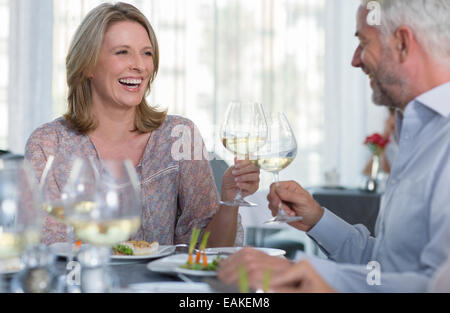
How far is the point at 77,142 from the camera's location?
2.12 m

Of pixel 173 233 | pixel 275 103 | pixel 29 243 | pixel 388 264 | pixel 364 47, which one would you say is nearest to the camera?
pixel 29 243

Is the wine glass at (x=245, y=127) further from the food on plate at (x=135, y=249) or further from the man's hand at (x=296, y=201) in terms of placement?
the food on plate at (x=135, y=249)

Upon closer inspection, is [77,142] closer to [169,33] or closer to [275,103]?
[169,33]

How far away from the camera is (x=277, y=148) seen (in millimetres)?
1479

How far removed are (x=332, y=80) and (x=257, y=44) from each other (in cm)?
91

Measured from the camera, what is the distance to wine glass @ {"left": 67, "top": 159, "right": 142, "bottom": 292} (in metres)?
0.93

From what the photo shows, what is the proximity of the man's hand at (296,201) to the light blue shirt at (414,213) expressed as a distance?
245mm

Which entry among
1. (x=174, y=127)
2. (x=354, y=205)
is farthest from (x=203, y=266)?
(x=354, y=205)

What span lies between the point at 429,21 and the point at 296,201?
56 centimetres

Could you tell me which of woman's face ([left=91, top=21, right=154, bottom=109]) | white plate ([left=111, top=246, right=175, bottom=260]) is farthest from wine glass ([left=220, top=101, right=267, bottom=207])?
woman's face ([left=91, top=21, right=154, bottom=109])

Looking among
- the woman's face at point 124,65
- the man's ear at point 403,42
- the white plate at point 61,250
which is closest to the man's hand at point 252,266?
the white plate at point 61,250

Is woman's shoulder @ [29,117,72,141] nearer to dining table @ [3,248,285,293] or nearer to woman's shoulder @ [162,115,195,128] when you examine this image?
woman's shoulder @ [162,115,195,128]

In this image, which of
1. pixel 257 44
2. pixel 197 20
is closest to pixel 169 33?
pixel 197 20

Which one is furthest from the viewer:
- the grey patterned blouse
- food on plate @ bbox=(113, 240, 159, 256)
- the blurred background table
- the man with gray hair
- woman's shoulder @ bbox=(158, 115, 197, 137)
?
the blurred background table
